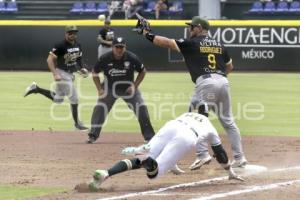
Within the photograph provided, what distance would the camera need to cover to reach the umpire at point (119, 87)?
13.1m

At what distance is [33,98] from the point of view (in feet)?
71.6

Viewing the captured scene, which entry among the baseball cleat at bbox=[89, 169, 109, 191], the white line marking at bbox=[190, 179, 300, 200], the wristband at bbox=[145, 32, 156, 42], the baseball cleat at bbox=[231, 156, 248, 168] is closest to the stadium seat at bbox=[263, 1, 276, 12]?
the baseball cleat at bbox=[231, 156, 248, 168]

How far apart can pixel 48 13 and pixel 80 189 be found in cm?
3081

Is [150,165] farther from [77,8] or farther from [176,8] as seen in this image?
[77,8]

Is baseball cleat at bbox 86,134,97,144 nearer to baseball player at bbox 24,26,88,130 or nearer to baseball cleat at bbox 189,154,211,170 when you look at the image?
baseball player at bbox 24,26,88,130

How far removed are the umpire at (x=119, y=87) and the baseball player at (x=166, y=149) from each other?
168 inches

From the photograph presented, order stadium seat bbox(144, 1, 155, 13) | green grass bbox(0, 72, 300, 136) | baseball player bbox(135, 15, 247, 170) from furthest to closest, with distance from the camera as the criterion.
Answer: stadium seat bbox(144, 1, 155, 13) → green grass bbox(0, 72, 300, 136) → baseball player bbox(135, 15, 247, 170)

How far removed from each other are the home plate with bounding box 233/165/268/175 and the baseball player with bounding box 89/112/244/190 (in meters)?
1.43

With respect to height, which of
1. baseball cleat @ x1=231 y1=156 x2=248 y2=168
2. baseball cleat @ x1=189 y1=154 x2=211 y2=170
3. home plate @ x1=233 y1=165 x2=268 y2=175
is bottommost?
home plate @ x1=233 y1=165 x2=268 y2=175

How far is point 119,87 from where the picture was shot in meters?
13.3

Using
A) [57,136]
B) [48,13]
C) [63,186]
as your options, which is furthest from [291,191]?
[48,13]

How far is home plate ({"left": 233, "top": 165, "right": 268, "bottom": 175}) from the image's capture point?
33.3 ft

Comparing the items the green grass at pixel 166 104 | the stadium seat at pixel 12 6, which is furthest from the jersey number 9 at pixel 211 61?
the stadium seat at pixel 12 6

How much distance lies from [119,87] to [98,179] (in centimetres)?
493
